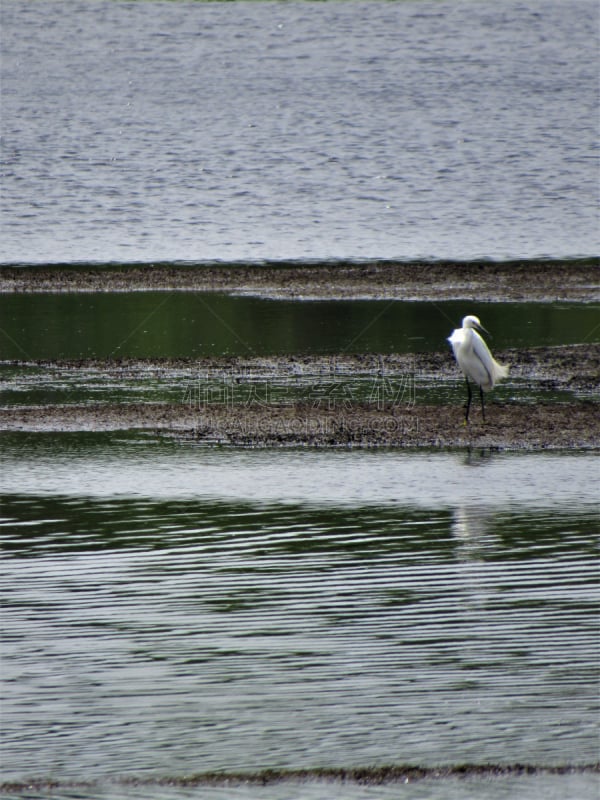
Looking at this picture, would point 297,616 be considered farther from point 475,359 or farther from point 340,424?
Answer: point 475,359

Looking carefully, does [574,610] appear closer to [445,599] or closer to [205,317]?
[445,599]

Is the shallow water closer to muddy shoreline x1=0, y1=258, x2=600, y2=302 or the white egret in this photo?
the white egret

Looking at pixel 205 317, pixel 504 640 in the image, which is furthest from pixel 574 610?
pixel 205 317

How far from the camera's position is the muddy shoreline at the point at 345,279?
2697cm

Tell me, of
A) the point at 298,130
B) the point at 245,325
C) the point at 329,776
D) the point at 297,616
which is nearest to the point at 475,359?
the point at 297,616

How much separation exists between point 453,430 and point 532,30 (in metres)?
48.1

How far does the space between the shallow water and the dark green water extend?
8078mm

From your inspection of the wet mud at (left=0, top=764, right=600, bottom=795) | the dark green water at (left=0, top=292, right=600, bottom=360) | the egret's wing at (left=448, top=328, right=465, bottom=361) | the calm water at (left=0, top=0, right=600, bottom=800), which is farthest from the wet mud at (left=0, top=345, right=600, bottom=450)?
the wet mud at (left=0, top=764, right=600, bottom=795)

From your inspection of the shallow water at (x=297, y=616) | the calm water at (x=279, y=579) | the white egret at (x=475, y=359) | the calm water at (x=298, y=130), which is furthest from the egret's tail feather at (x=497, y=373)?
the calm water at (x=298, y=130)

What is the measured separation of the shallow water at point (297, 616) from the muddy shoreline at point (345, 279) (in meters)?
14.1

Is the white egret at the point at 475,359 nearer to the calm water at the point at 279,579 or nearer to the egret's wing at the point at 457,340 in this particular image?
the egret's wing at the point at 457,340

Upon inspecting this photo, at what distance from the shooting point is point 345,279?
28906 millimetres

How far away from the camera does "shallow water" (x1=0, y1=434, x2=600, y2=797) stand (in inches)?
262

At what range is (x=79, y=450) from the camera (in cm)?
1402
